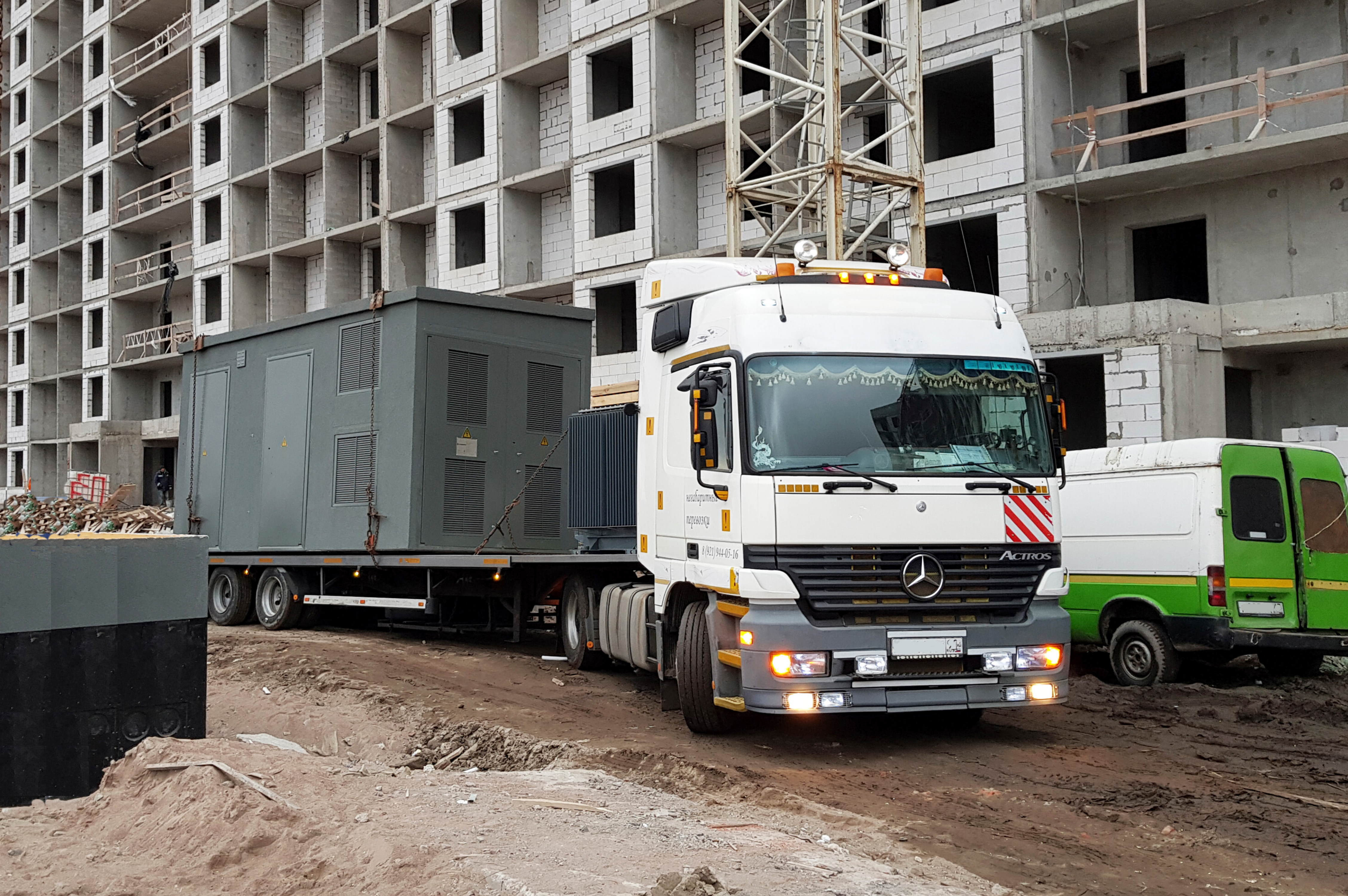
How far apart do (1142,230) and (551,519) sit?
12.9 m

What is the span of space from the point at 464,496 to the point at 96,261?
4129 centimetres

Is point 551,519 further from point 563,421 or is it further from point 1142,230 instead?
point 1142,230

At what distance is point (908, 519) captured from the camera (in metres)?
8.24

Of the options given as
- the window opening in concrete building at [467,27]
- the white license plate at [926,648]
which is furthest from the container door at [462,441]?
the window opening in concrete building at [467,27]

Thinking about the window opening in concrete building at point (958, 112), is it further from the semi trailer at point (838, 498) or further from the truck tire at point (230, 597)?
the semi trailer at point (838, 498)

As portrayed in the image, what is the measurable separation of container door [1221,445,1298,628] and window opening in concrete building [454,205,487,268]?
24152 mm

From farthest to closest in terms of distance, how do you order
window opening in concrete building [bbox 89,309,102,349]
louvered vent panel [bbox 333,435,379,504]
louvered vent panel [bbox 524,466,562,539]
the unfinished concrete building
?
window opening in concrete building [bbox 89,309,102,349] → the unfinished concrete building → louvered vent panel [bbox 524,466,562,539] → louvered vent panel [bbox 333,435,379,504]

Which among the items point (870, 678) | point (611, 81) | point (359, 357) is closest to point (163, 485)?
point (611, 81)

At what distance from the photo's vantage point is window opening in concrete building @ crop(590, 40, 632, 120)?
96.9ft

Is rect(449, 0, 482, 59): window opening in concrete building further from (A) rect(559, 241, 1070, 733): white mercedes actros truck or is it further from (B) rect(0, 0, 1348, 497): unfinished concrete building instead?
(A) rect(559, 241, 1070, 733): white mercedes actros truck

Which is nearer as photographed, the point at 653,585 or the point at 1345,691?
the point at 653,585

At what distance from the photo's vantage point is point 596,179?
29.7 m

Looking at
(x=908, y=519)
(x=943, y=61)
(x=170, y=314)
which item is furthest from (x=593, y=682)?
(x=170, y=314)

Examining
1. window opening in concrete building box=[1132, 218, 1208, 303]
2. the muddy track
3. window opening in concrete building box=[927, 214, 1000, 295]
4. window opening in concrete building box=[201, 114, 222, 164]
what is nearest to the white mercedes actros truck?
the muddy track
